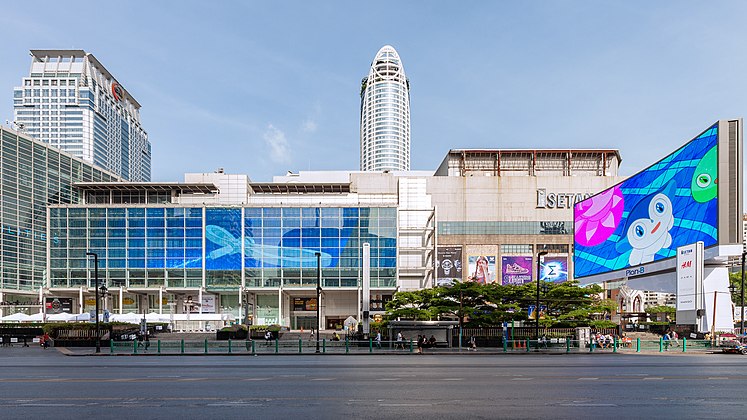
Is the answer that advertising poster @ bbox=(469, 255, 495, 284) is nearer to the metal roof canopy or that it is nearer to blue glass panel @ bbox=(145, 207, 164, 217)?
the metal roof canopy

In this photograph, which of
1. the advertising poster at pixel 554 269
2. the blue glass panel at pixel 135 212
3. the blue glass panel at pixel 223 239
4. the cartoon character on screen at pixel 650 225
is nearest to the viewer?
the cartoon character on screen at pixel 650 225

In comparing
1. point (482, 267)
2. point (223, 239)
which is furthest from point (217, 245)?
point (482, 267)

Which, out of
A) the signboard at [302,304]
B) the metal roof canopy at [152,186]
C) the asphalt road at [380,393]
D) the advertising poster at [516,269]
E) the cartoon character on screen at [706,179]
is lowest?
the signboard at [302,304]

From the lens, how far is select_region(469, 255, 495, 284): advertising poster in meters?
109

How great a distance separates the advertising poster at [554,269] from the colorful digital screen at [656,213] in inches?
1020

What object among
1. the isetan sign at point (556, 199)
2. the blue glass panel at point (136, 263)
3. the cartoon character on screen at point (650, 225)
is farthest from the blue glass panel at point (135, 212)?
the cartoon character on screen at point (650, 225)

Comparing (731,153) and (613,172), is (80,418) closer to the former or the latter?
(731,153)

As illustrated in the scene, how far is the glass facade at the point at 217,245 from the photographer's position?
101 metres

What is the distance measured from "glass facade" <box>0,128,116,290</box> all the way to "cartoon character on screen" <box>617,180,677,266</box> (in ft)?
299

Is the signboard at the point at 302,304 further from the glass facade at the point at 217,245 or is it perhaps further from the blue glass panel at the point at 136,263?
the blue glass panel at the point at 136,263

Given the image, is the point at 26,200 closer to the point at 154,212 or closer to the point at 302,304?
the point at 154,212

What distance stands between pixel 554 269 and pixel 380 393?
95.5m

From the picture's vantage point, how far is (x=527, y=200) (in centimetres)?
11262

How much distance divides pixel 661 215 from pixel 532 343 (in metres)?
26.6
